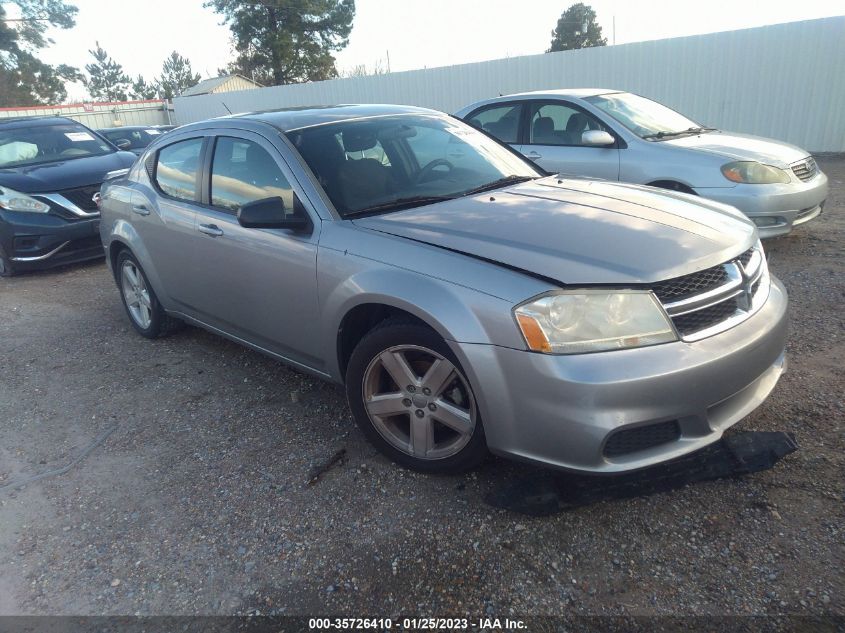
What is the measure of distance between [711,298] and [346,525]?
5.82ft

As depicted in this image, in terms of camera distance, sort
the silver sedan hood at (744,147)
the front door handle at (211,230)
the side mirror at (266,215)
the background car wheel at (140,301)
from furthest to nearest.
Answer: the silver sedan hood at (744,147), the background car wheel at (140,301), the front door handle at (211,230), the side mirror at (266,215)

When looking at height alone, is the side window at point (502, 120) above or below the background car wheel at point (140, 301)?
above

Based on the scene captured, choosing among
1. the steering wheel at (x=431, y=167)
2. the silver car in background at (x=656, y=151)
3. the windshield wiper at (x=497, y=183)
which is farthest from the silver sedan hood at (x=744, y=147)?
the steering wheel at (x=431, y=167)

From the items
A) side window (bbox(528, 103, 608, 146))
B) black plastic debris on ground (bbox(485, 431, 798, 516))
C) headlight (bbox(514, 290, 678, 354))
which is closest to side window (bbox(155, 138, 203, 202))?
headlight (bbox(514, 290, 678, 354))

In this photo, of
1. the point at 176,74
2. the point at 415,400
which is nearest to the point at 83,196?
the point at 415,400

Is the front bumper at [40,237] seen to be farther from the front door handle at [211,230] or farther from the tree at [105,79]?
the tree at [105,79]

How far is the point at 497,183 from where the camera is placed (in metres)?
3.61

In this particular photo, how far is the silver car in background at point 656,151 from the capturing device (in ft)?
18.5

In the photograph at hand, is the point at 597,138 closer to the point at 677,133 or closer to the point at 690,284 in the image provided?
the point at 677,133

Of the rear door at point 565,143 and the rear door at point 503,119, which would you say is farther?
the rear door at point 503,119

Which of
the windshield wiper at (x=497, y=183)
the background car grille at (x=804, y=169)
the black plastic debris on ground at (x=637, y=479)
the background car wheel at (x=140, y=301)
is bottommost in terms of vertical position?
the black plastic debris on ground at (x=637, y=479)

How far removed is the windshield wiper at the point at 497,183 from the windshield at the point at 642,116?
310 cm

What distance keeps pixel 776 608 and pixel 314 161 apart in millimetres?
2796

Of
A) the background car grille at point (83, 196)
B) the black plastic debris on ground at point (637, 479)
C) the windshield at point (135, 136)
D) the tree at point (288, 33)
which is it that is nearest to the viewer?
the black plastic debris on ground at point (637, 479)
